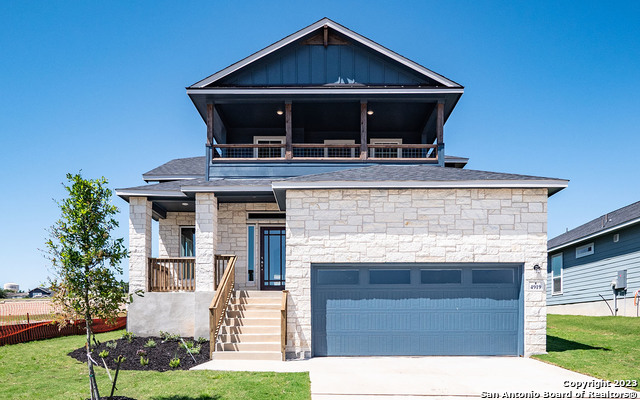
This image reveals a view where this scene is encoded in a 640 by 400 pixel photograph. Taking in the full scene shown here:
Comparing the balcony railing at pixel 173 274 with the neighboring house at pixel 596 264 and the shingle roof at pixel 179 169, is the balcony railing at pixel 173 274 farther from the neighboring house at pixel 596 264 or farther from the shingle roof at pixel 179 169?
the neighboring house at pixel 596 264

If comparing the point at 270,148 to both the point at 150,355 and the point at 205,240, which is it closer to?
the point at 205,240


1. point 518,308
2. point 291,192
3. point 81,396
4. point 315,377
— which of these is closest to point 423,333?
point 518,308

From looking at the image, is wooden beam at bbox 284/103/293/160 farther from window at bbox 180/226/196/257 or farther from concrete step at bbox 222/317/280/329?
concrete step at bbox 222/317/280/329

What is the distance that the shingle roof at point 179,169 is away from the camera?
62.2ft

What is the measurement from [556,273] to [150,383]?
885 inches

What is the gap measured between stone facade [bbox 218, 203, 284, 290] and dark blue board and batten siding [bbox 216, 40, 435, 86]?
12.8 ft

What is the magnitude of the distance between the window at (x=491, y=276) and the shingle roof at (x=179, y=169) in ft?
35.6

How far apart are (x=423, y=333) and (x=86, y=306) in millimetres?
7574

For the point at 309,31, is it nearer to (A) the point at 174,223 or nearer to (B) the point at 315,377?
(A) the point at 174,223

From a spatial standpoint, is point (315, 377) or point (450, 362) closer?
point (315, 377)

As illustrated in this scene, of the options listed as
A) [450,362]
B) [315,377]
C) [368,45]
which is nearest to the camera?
[315,377]

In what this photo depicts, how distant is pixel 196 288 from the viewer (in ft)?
45.8

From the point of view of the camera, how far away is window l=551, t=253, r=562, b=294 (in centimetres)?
2517

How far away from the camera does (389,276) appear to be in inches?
482
